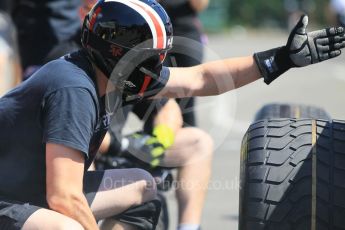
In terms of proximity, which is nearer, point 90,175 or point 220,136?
point 90,175

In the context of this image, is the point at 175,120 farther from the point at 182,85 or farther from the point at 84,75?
the point at 84,75

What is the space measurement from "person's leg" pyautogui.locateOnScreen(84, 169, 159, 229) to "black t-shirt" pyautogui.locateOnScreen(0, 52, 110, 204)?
1.19 ft

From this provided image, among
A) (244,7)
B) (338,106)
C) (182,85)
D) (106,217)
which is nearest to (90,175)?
(106,217)

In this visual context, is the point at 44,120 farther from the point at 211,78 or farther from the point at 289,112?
the point at 289,112

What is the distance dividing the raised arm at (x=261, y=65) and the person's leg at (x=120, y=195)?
423 mm

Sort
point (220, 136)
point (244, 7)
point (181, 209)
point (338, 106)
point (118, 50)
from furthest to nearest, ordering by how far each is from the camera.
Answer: point (244, 7) < point (338, 106) < point (220, 136) < point (181, 209) < point (118, 50)

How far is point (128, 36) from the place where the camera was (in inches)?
142

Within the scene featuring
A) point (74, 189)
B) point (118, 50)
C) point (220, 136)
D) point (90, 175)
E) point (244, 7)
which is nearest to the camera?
point (74, 189)

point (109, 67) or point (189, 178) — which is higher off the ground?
point (109, 67)

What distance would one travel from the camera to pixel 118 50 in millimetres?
3627

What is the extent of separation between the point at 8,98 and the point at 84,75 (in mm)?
372

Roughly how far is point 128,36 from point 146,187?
3.00 feet

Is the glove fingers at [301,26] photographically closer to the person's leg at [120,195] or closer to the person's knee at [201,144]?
the person's leg at [120,195]

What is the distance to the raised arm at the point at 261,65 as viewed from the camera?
3.93 meters
